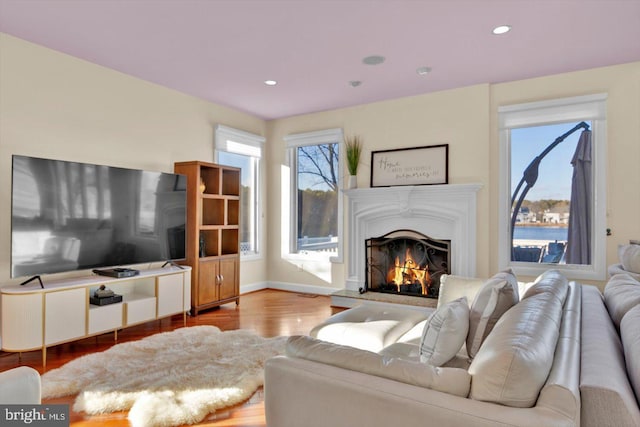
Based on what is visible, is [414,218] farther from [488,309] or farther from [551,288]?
[488,309]

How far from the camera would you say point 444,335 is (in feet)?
5.72

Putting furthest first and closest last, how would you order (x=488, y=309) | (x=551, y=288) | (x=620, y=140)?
1. (x=620, y=140)
2. (x=551, y=288)
3. (x=488, y=309)

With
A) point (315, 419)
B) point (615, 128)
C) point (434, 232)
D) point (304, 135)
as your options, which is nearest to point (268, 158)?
point (304, 135)

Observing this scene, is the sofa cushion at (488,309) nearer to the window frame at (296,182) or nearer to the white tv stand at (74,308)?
the white tv stand at (74,308)

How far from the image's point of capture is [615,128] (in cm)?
405

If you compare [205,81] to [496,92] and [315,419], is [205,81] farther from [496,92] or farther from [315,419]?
[315,419]

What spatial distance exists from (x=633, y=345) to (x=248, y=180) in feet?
17.6

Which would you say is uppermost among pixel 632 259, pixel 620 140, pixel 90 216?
pixel 620 140

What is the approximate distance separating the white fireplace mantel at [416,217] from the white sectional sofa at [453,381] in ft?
9.22

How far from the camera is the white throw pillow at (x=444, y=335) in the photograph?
174 centimetres

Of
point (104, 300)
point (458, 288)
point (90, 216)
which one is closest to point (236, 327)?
point (104, 300)

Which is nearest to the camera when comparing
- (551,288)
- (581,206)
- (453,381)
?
(453,381)

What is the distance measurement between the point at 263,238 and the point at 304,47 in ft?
11.3

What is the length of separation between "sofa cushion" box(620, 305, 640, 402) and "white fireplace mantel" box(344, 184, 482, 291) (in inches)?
120
